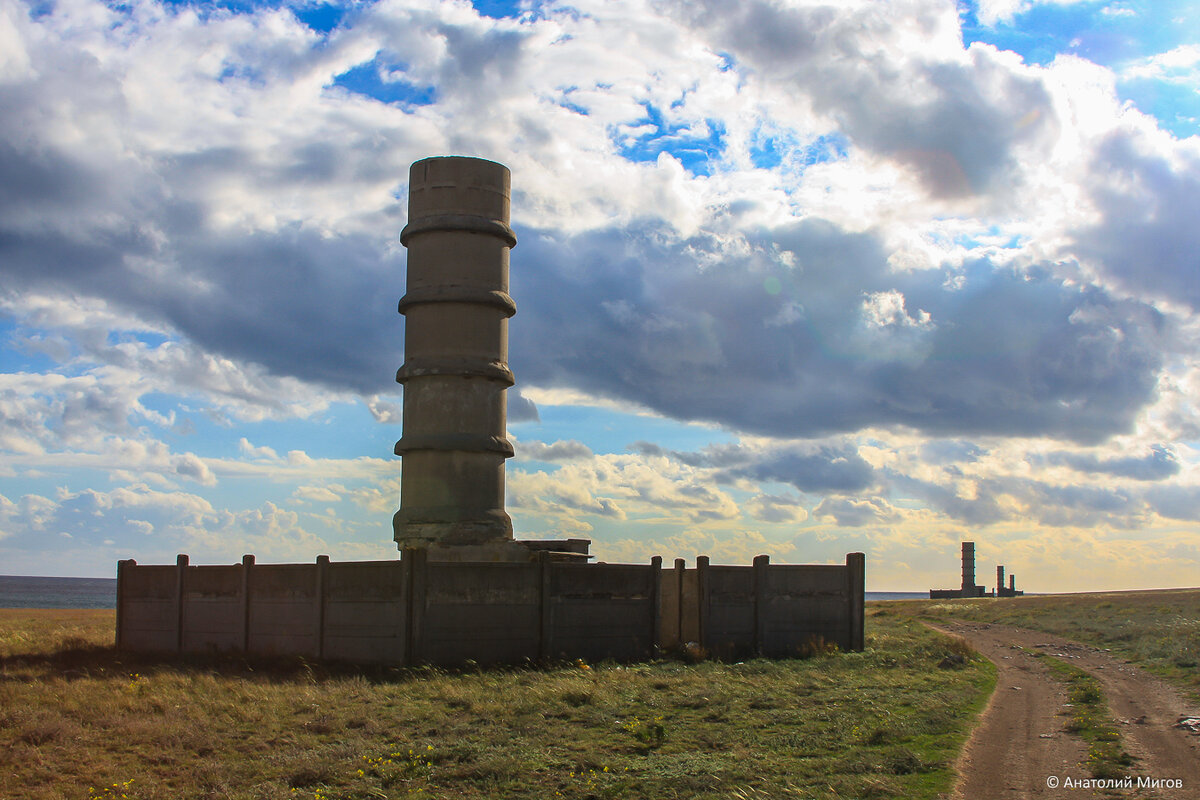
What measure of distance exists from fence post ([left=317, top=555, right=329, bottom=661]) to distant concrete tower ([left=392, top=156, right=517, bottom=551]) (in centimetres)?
330

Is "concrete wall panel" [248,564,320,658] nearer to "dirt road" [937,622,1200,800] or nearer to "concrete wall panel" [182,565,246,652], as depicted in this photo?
"concrete wall panel" [182,565,246,652]

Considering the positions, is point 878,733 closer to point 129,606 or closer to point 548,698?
point 548,698

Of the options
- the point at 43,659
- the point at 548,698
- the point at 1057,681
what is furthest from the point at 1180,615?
the point at 43,659

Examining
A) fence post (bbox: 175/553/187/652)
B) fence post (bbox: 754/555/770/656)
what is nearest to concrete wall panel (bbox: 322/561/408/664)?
fence post (bbox: 175/553/187/652)

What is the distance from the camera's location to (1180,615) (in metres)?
40.1

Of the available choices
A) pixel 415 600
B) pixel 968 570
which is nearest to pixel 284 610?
pixel 415 600

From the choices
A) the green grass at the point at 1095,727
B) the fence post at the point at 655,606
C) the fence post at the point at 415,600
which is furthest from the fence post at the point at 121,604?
the green grass at the point at 1095,727

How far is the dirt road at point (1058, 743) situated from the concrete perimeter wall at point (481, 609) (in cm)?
556

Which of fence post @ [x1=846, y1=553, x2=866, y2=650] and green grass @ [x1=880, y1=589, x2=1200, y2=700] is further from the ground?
fence post @ [x1=846, y1=553, x2=866, y2=650]

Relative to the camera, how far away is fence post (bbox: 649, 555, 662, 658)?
82.8ft

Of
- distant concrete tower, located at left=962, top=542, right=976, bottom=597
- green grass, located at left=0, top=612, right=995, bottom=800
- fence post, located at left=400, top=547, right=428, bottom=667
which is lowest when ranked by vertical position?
distant concrete tower, located at left=962, top=542, right=976, bottom=597

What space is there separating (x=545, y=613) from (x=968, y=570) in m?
62.5

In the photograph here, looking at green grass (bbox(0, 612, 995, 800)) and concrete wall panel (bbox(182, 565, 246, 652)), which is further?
concrete wall panel (bbox(182, 565, 246, 652))

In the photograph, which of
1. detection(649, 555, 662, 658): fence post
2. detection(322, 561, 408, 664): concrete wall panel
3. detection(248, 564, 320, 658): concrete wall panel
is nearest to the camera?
detection(322, 561, 408, 664): concrete wall panel
